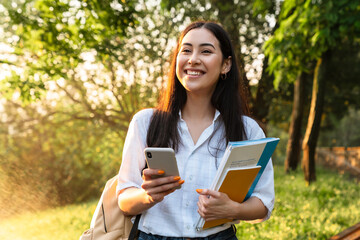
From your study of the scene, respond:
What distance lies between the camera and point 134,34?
1540 centimetres

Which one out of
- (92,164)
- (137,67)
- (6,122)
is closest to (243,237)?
(137,67)

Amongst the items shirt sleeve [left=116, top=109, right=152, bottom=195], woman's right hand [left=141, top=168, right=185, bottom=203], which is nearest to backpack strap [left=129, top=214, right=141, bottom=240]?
shirt sleeve [left=116, top=109, right=152, bottom=195]

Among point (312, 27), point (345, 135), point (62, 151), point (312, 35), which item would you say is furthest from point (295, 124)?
point (345, 135)

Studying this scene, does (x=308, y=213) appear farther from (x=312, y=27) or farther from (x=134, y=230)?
(x=134, y=230)

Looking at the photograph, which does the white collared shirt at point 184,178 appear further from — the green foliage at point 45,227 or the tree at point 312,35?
the green foliage at point 45,227

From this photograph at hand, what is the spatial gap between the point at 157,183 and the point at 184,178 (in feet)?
1.02

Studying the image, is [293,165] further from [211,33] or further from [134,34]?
[211,33]

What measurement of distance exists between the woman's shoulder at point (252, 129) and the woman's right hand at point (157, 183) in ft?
2.12

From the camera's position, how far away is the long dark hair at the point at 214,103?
2.12 meters

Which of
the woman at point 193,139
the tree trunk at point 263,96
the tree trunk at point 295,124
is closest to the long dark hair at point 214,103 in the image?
the woman at point 193,139

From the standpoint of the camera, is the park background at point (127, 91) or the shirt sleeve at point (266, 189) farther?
the park background at point (127, 91)

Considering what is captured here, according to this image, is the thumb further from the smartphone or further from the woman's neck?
the woman's neck

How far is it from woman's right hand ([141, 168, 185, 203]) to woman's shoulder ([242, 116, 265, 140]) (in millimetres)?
645

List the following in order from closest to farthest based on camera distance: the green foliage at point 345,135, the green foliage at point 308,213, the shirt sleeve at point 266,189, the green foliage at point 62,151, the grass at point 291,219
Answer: the shirt sleeve at point 266,189
the green foliage at point 308,213
the grass at point 291,219
the green foliage at point 62,151
the green foliage at point 345,135
